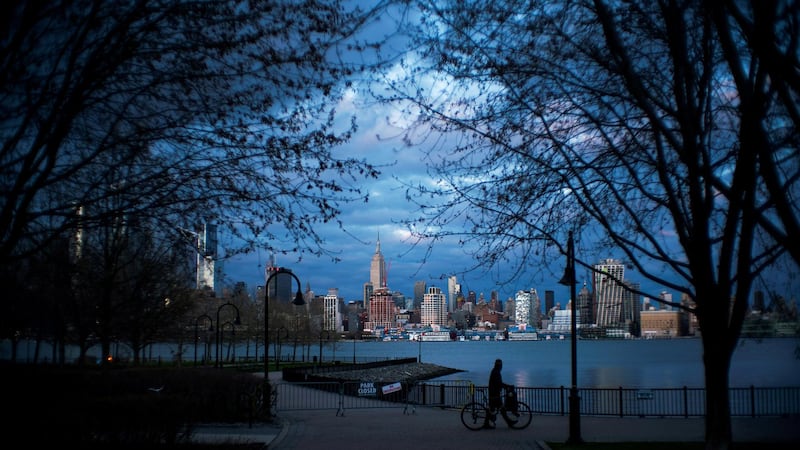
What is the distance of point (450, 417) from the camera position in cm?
2188

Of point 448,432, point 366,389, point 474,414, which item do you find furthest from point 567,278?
point 366,389

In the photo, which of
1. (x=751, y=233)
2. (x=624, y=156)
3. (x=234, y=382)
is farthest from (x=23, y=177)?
(x=234, y=382)

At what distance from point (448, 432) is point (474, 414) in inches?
36.5

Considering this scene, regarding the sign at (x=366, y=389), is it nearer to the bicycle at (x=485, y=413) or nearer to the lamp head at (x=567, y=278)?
the bicycle at (x=485, y=413)

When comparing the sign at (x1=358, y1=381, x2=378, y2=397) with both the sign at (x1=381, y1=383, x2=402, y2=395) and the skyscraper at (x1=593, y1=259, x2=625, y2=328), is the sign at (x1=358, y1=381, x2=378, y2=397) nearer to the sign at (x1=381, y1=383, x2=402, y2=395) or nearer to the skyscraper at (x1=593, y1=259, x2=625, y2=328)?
the sign at (x1=381, y1=383, x2=402, y2=395)

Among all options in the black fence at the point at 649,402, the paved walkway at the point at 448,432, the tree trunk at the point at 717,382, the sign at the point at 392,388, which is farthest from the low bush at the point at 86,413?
the sign at the point at 392,388

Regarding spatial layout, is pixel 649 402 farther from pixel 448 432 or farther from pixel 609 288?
pixel 609 288

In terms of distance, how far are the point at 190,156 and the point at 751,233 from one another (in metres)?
7.78

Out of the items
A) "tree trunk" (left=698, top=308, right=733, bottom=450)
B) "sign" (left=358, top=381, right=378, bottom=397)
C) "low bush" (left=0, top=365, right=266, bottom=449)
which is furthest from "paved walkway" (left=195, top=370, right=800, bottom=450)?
"sign" (left=358, top=381, right=378, bottom=397)

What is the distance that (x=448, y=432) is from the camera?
17703mm

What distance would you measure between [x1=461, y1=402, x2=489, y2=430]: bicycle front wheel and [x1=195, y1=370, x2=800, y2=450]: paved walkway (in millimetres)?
258

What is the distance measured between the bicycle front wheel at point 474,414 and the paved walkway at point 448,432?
258mm

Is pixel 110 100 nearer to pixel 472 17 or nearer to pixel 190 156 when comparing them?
pixel 190 156

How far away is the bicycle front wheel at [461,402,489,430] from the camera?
718 inches
